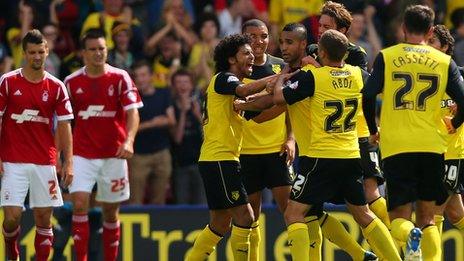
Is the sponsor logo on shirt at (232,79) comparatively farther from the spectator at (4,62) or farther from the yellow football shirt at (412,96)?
the spectator at (4,62)

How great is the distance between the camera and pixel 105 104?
15.9m

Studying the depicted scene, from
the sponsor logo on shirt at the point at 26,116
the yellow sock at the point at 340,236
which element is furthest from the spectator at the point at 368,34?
the sponsor logo on shirt at the point at 26,116

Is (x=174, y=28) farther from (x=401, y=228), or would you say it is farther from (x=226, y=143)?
(x=401, y=228)

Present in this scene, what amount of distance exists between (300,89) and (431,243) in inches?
73.7

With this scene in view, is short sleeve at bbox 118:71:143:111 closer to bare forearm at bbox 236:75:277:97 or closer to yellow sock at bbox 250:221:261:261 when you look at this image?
yellow sock at bbox 250:221:261:261

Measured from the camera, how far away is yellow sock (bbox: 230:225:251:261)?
14.2 metres

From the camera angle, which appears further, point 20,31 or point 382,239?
point 20,31

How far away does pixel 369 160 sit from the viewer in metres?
14.8

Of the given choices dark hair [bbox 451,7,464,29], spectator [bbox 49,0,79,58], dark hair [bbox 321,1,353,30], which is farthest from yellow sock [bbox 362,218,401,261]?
dark hair [bbox 451,7,464,29]

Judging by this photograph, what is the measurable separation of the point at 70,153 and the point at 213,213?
6.22 ft

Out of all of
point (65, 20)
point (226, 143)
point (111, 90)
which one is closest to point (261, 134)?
point (226, 143)

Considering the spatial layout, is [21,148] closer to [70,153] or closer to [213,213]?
[70,153]

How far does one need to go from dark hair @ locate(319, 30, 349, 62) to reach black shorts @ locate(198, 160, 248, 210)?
1681mm

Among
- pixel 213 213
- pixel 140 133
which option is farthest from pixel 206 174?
pixel 140 133
